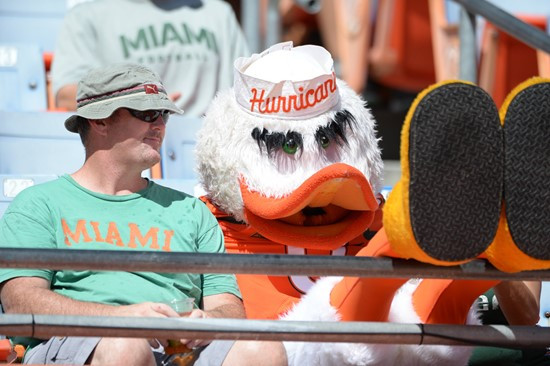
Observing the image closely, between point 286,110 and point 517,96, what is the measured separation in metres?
0.94

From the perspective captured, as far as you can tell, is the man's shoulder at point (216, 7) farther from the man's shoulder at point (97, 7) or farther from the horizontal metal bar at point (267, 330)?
the horizontal metal bar at point (267, 330)

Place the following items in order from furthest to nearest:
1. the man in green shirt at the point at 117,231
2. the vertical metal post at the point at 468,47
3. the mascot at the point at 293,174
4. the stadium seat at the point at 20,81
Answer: the stadium seat at the point at 20,81
the vertical metal post at the point at 468,47
the mascot at the point at 293,174
the man in green shirt at the point at 117,231

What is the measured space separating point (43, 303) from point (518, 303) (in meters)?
1.16

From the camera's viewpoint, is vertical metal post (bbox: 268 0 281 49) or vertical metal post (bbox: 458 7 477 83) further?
vertical metal post (bbox: 268 0 281 49)

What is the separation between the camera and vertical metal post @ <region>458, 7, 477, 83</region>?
471cm

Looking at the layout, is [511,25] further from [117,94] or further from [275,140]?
[117,94]

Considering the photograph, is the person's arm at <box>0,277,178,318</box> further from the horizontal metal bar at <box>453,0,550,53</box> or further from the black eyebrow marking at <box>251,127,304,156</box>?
the horizontal metal bar at <box>453,0,550,53</box>

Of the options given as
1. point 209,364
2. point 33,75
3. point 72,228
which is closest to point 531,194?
point 209,364

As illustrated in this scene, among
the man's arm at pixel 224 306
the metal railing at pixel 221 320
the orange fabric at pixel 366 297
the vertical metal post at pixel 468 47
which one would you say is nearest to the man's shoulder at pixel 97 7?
the vertical metal post at pixel 468 47

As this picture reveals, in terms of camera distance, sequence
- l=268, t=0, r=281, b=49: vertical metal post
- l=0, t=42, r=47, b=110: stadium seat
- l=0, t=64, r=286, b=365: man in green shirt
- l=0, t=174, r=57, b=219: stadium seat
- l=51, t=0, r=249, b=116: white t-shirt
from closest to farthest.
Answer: l=0, t=64, r=286, b=365: man in green shirt < l=0, t=174, r=57, b=219: stadium seat < l=51, t=0, r=249, b=116: white t-shirt < l=0, t=42, r=47, b=110: stadium seat < l=268, t=0, r=281, b=49: vertical metal post

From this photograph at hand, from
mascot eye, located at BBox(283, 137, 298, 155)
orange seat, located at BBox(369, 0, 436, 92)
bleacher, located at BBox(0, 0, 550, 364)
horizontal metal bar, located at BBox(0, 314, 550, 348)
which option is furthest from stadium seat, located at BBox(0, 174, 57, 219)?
orange seat, located at BBox(369, 0, 436, 92)

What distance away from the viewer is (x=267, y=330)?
2.28m

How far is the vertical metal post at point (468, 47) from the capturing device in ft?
15.5

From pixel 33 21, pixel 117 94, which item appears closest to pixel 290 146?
pixel 117 94
